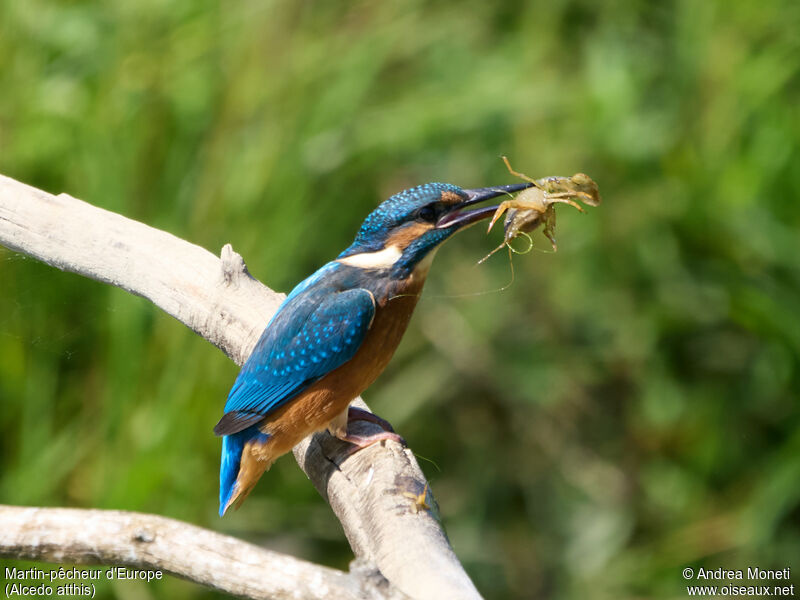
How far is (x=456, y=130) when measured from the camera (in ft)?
12.6

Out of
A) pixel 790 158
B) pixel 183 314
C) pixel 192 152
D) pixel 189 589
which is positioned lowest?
pixel 189 589

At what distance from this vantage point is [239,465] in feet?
7.84

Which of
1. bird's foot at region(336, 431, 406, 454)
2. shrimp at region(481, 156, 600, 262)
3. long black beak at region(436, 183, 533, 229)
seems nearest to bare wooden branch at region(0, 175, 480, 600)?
bird's foot at region(336, 431, 406, 454)

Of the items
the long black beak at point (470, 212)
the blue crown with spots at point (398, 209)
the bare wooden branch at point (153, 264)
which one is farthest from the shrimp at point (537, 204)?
the bare wooden branch at point (153, 264)

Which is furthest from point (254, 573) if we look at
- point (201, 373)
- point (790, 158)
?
point (790, 158)

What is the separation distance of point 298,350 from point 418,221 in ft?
1.41

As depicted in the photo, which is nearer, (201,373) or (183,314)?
(183,314)

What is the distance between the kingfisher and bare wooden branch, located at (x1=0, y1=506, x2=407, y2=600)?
2.12 feet

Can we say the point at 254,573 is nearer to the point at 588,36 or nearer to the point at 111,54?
the point at 111,54

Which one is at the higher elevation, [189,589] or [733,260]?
[733,260]

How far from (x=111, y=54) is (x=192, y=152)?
557 mm

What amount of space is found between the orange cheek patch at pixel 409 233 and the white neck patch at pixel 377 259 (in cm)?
2

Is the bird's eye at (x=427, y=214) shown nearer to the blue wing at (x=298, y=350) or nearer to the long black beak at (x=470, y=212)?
the long black beak at (x=470, y=212)

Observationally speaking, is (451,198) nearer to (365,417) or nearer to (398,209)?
(398,209)
